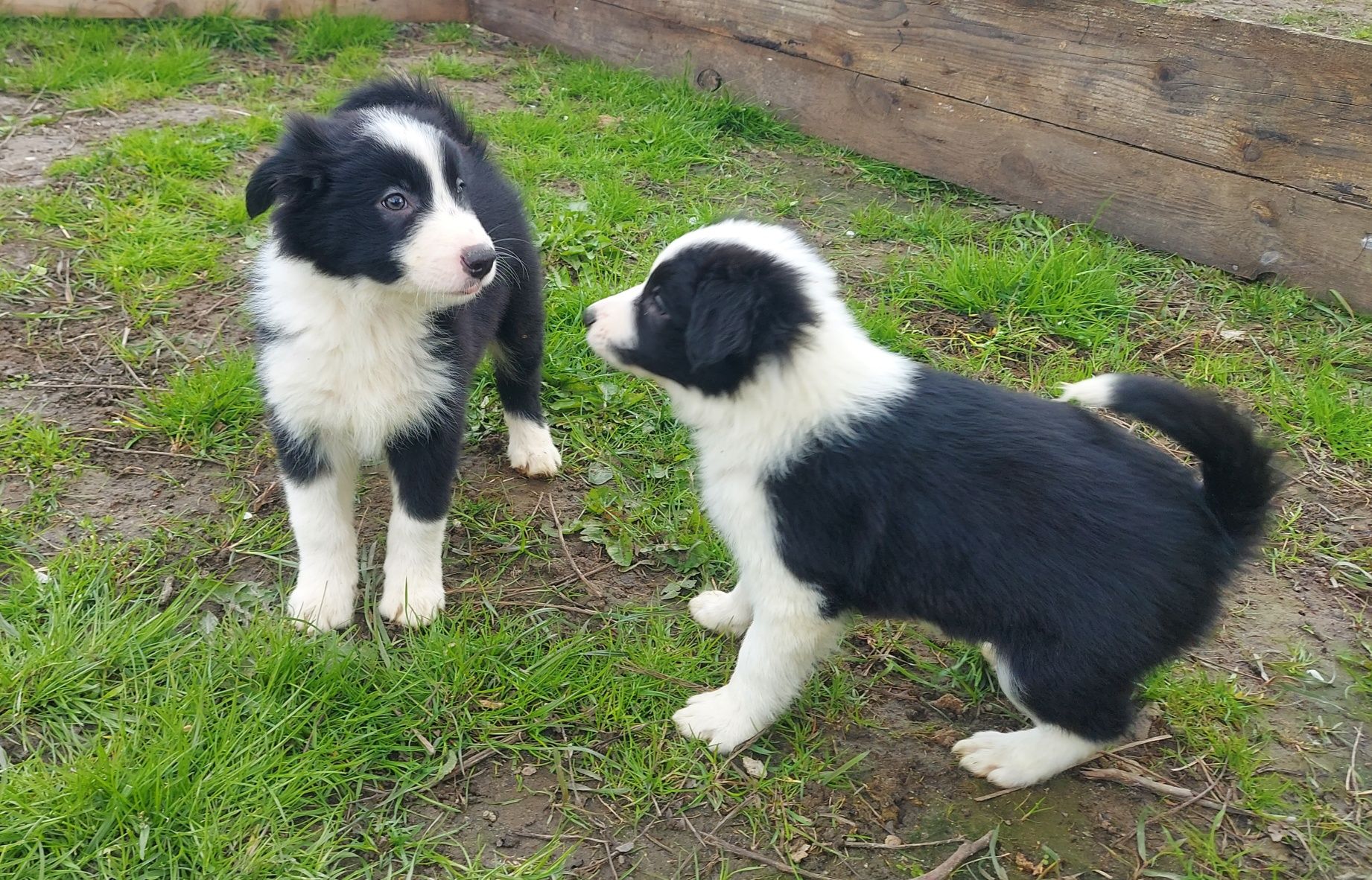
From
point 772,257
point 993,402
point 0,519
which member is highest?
point 772,257

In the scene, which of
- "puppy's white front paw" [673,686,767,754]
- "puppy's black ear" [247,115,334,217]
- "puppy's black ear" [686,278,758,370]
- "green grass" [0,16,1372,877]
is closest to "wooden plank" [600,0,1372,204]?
"green grass" [0,16,1372,877]

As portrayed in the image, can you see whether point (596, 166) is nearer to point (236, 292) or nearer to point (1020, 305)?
point (236, 292)

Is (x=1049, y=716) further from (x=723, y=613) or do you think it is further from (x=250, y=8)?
(x=250, y=8)

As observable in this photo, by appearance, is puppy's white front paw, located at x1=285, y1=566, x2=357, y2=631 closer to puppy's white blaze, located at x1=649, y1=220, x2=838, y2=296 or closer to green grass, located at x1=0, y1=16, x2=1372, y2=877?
green grass, located at x1=0, y1=16, x2=1372, y2=877

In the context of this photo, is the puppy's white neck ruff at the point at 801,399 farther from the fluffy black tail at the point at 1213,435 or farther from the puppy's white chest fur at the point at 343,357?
the puppy's white chest fur at the point at 343,357

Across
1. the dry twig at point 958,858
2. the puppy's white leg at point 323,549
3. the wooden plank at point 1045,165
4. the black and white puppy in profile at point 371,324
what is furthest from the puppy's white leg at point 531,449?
the wooden plank at point 1045,165

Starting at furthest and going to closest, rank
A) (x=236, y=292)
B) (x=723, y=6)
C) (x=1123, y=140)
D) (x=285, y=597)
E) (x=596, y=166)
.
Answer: (x=723, y=6) < (x=596, y=166) < (x=1123, y=140) < (x=236, y=292) < (x=285, y=597)

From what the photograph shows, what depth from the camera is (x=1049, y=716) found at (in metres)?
2.13

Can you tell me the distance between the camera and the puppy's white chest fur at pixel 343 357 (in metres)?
2.36

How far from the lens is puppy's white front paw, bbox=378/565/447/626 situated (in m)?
2.60

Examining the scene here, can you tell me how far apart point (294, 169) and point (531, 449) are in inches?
47.7

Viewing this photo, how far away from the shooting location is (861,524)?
6.98 ft

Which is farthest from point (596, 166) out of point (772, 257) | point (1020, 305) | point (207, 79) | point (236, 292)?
point (772, 257)

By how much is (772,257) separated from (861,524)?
622 mm
